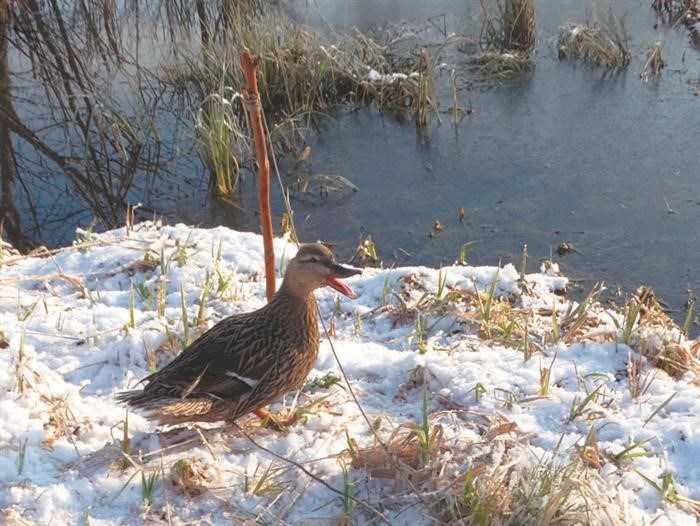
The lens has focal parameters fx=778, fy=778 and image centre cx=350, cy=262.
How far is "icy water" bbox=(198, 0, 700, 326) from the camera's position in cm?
558

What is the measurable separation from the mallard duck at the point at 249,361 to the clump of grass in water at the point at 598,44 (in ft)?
22.9

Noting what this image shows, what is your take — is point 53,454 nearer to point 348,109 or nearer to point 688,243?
point 688,243

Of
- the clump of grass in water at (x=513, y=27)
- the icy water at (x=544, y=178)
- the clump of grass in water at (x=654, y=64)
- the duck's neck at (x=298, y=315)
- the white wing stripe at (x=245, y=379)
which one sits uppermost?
the clump of grass in water at (x=513, y=27)

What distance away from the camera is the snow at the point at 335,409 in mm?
2379

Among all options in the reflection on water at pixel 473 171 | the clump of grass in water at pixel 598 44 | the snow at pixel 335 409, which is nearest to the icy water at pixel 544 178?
the reflection on water at pixel 473 171

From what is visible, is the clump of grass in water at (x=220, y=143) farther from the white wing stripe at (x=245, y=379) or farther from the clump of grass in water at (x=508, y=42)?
the white wing stripe at (x=245, y=379)

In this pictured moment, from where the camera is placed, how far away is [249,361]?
2.70m

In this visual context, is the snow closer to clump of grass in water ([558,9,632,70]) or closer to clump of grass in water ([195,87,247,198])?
clump of grass in water ([195,87,247,198])

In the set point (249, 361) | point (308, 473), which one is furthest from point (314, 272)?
point (308, 473)

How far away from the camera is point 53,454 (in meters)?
2.54

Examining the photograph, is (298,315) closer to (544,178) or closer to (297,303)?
(297,303)

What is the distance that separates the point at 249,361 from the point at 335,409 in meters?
0.41

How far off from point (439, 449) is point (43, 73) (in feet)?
24.7

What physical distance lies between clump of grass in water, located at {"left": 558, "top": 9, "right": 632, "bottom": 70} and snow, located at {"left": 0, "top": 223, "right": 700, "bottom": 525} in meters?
5.57
